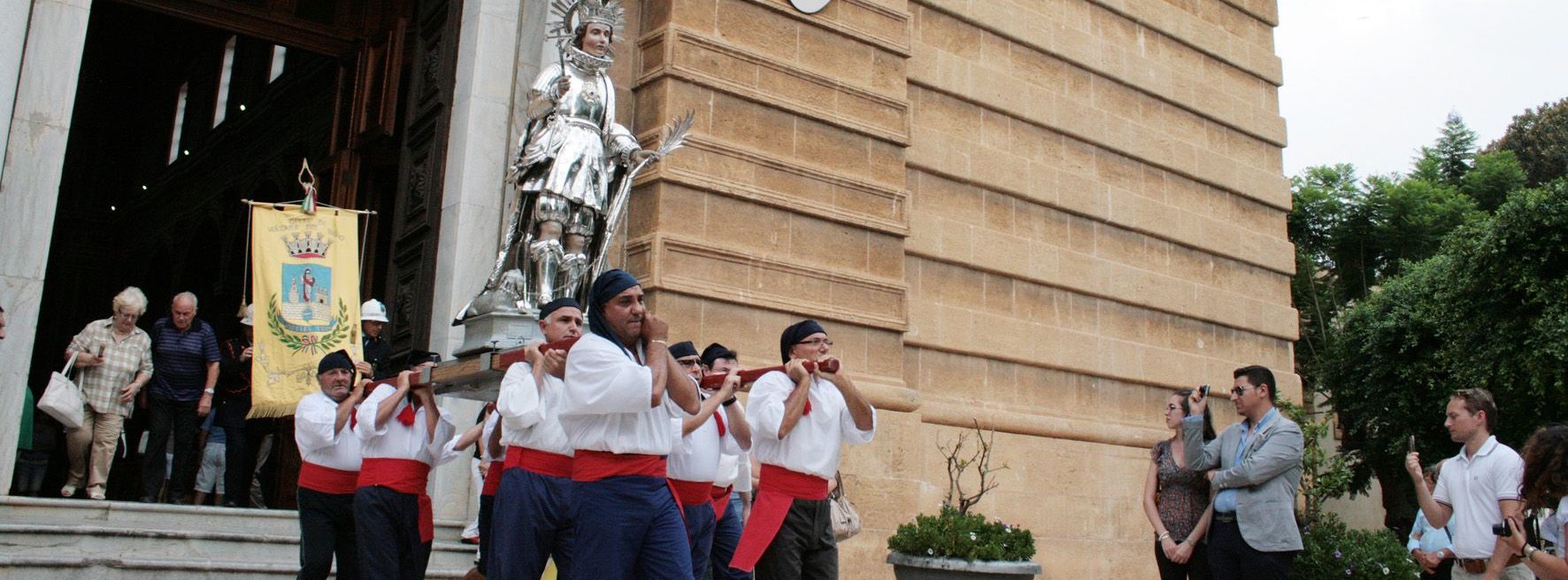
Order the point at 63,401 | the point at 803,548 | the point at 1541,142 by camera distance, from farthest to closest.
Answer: the point at 1541,142, the point at 63,401, the point at 803,548

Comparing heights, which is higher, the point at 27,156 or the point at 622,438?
the point at 27,156

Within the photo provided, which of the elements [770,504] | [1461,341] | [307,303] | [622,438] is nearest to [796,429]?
[770,504]

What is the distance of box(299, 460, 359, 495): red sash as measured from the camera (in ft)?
27.3

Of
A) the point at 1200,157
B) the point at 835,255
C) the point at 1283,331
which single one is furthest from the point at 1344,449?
the point at 835,255

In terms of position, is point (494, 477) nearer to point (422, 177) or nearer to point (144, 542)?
point (144, 542)

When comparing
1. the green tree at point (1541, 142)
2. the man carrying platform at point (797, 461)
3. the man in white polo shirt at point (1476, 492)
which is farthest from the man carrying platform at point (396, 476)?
the green tree at point (1541, 142)

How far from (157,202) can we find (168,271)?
73.6 inches

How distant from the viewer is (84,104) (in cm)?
2616

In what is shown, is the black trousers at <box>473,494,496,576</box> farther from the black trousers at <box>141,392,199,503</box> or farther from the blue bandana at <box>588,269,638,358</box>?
the black trousers at <box>141,392,199,503</box>

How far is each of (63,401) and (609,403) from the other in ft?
20.6

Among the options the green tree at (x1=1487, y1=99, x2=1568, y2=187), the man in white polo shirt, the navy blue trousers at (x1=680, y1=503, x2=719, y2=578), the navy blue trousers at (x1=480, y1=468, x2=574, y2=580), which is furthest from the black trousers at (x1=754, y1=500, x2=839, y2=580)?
the green tree at (x1=1487, y1=99, x2=1568, y2=187)

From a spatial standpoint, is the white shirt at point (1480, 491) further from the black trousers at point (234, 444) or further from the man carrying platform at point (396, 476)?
the black trousers at point (234, 444)

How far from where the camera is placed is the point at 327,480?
8.35 metres

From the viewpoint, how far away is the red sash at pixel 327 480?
834 centimetres
